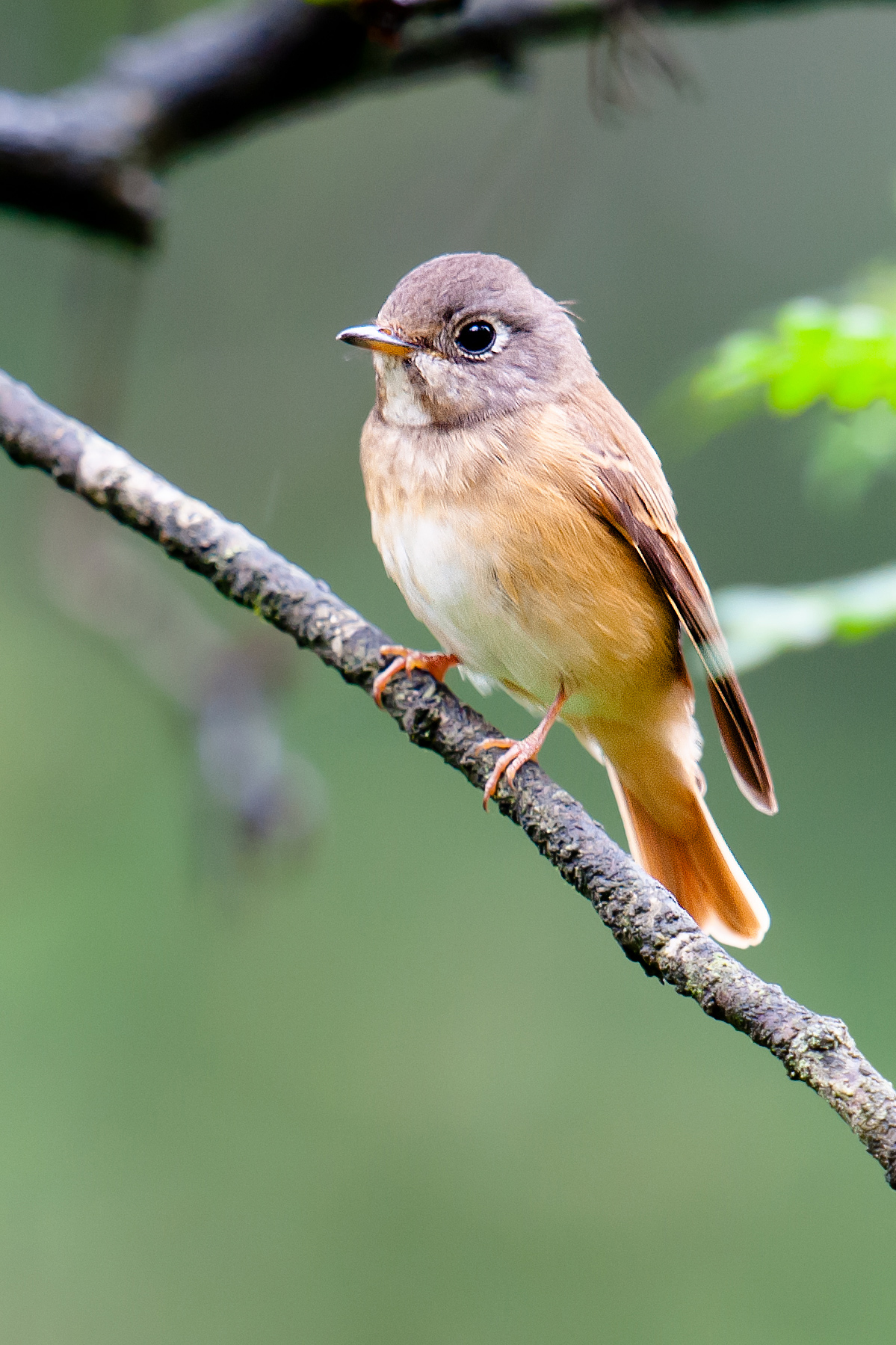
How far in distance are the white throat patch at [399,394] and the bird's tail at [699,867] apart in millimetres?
1071

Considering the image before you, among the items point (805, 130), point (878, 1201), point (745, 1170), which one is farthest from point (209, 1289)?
point (805, 130)

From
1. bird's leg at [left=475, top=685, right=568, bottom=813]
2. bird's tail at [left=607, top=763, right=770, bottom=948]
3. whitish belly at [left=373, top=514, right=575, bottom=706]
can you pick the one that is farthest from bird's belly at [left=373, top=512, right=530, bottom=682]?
bird's tail at [left=607, top=763, right=770, bottom=948]

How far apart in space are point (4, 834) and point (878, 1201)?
4810mm

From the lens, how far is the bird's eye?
2760 millimetres

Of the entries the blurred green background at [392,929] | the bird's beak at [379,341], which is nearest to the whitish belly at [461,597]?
the bird's beak at [379,341]

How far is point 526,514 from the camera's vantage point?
2.63m

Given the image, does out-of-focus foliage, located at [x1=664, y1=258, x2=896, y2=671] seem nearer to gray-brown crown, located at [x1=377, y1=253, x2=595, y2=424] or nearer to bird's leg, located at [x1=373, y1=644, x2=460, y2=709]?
gray-brown crown, located at [x1=377, y1=253, x2=595, y2=424]

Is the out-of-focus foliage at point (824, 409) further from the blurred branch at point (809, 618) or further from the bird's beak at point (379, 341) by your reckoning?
the bird's beak at point (379, 341)

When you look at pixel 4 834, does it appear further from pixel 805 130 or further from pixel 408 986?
pixel 805 130

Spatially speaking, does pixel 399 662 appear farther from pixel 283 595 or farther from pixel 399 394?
pixel 399 394

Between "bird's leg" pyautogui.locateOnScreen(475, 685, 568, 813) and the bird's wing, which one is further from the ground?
the bird's wing

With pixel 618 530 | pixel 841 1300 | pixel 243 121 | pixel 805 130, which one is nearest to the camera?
pixel 618 530

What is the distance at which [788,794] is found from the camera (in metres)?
7.02

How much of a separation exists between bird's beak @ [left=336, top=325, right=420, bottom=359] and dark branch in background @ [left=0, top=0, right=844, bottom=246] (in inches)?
45.6
